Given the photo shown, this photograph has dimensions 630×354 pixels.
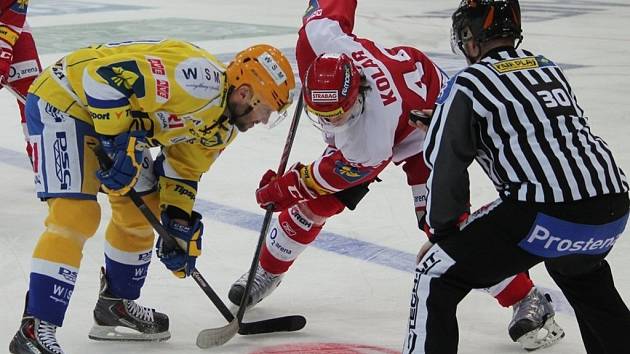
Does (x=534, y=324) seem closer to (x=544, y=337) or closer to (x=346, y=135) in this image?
(x=544, y=337)

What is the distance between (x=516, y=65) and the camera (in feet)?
8.18

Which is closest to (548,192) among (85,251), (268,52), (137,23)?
(268,52)

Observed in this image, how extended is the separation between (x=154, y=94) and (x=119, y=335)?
0.80 meters

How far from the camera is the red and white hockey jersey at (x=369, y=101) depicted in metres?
3.13

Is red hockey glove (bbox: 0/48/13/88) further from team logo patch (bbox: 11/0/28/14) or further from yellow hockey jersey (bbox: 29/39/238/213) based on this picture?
yellow hockey jersey (bbox: 29/39/238/213)

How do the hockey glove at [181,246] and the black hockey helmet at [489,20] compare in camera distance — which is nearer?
the black hockey helmet at [489,20]

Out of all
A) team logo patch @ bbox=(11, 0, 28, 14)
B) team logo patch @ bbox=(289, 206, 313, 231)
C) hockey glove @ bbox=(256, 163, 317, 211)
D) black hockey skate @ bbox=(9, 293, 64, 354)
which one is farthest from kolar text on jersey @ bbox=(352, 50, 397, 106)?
team logo patch @ bbox=(11, 0, 28, 14)

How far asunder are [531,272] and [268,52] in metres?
1.38

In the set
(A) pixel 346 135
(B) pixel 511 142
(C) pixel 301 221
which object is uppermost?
(B) pixel 511 142

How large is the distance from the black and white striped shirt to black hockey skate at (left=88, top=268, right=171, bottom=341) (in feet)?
3.79

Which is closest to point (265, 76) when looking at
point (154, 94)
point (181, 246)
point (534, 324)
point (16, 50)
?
point (154, 94)

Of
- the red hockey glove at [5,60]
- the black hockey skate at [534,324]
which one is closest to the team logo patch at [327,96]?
the black hockey skate at [534,324]

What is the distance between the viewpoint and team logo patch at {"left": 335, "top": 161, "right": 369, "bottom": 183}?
3193 millimetres

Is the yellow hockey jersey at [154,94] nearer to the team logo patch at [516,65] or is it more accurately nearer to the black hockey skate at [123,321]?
the black hockey skate at [123,321]
